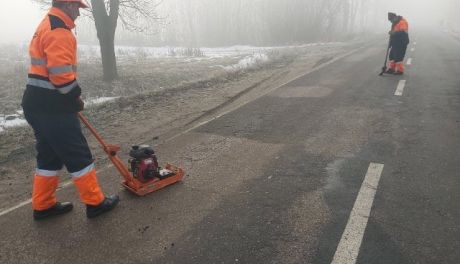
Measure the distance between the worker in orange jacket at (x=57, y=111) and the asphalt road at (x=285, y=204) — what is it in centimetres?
27

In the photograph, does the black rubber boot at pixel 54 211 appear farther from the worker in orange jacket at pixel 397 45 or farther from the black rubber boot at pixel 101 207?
the worker in orange jacket at pixel 397 45

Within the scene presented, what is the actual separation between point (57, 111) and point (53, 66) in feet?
1.63

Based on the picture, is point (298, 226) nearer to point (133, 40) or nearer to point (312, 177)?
point (312, 177)

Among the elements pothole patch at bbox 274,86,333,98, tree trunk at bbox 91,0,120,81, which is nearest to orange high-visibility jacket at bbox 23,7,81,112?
pothole patch at bbox 274,86,333,98

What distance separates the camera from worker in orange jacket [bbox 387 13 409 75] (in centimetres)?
1225

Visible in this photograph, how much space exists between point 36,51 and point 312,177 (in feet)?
11.5

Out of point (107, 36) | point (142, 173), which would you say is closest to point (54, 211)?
point (142, 173)

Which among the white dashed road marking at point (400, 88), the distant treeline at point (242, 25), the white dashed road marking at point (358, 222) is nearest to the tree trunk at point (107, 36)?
the white dashed road marking at point (400, 88)

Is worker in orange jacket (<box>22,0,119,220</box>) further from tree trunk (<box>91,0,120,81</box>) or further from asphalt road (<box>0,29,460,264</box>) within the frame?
tree trunk (<box>91,0,120,81</box>)

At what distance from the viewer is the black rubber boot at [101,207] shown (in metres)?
4.10

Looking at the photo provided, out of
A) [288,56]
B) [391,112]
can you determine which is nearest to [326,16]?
[288,56]

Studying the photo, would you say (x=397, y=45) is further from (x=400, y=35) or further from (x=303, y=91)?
(x=303, y=91)

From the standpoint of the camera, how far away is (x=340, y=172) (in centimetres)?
498

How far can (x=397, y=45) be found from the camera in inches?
486
